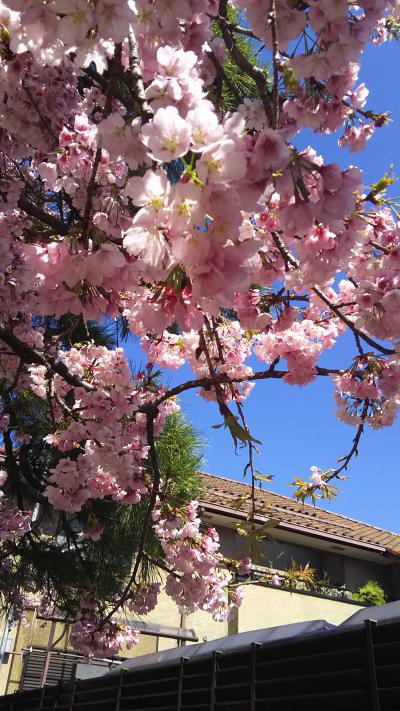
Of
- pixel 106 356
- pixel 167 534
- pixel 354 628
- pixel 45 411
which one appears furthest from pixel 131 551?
pixel 354 628

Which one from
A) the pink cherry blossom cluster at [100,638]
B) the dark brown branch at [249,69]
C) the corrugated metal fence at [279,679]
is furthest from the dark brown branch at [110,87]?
the pink cherry blossom cluster at [100,638]

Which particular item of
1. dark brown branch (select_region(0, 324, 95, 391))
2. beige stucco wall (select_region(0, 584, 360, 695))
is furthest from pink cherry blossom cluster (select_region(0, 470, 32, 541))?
beige stucco wall (select_region(0, 584, 360, 695))

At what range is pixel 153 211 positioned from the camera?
106cm

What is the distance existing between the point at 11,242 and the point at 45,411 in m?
3.28

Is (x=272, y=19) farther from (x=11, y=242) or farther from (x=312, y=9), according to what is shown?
(x=11, y=242)

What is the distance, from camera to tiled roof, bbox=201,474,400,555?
10688 mm

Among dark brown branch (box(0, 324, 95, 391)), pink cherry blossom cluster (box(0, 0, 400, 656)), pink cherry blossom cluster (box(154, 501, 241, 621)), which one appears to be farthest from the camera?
pink cherry blossom cluster (box(154, 501, 241, 621))

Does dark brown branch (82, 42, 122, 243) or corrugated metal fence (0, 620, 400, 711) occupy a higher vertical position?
dark brown branch (82, 42, 122, 243)

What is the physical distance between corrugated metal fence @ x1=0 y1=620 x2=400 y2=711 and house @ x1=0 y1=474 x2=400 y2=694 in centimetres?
128

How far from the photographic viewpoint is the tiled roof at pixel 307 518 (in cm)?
1069

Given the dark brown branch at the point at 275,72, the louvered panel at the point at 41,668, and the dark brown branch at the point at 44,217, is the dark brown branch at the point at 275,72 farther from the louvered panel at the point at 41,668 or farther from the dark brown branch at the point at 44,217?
the louvered panel at the point at 41,668

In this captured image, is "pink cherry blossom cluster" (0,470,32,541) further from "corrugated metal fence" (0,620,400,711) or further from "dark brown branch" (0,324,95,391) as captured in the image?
"dark brown branch" (0,324,95,391)

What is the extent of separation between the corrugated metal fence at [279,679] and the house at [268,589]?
128 cm

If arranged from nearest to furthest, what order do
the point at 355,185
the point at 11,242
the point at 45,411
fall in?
the point at 355,185
the point at 11,242
the point at 45,411
